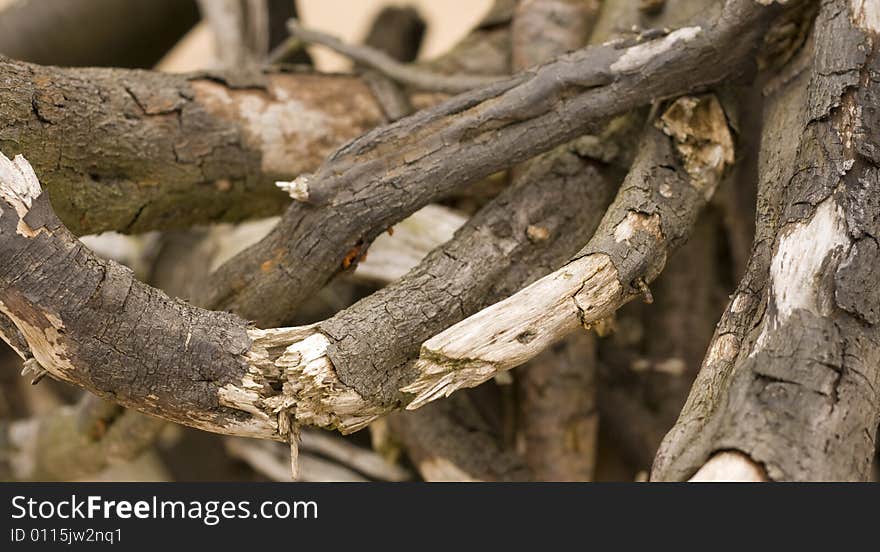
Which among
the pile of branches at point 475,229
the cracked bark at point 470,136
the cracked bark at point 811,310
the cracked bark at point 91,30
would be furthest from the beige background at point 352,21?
the cracked bark at point 811,310

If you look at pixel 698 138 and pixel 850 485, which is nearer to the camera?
pixel 850 485

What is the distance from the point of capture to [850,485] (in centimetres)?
78

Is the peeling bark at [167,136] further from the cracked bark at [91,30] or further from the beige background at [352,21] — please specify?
the beige background at [352,21]

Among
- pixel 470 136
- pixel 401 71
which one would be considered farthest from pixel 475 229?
pixel 401 71

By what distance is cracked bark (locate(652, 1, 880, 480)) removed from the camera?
2.58 ft

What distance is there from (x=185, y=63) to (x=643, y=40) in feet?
6.30

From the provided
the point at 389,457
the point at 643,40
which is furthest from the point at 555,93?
the point at 389,457

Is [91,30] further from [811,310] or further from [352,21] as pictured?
[811,310]

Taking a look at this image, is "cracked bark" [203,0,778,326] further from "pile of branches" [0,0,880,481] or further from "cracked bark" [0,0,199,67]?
"cracked bark" [0,0,199,67]

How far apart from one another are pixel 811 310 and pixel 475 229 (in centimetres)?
43

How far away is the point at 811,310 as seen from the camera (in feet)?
2.81

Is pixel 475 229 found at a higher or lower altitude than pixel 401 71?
lower

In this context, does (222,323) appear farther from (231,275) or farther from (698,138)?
(698,138)

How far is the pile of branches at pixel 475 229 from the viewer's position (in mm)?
869
